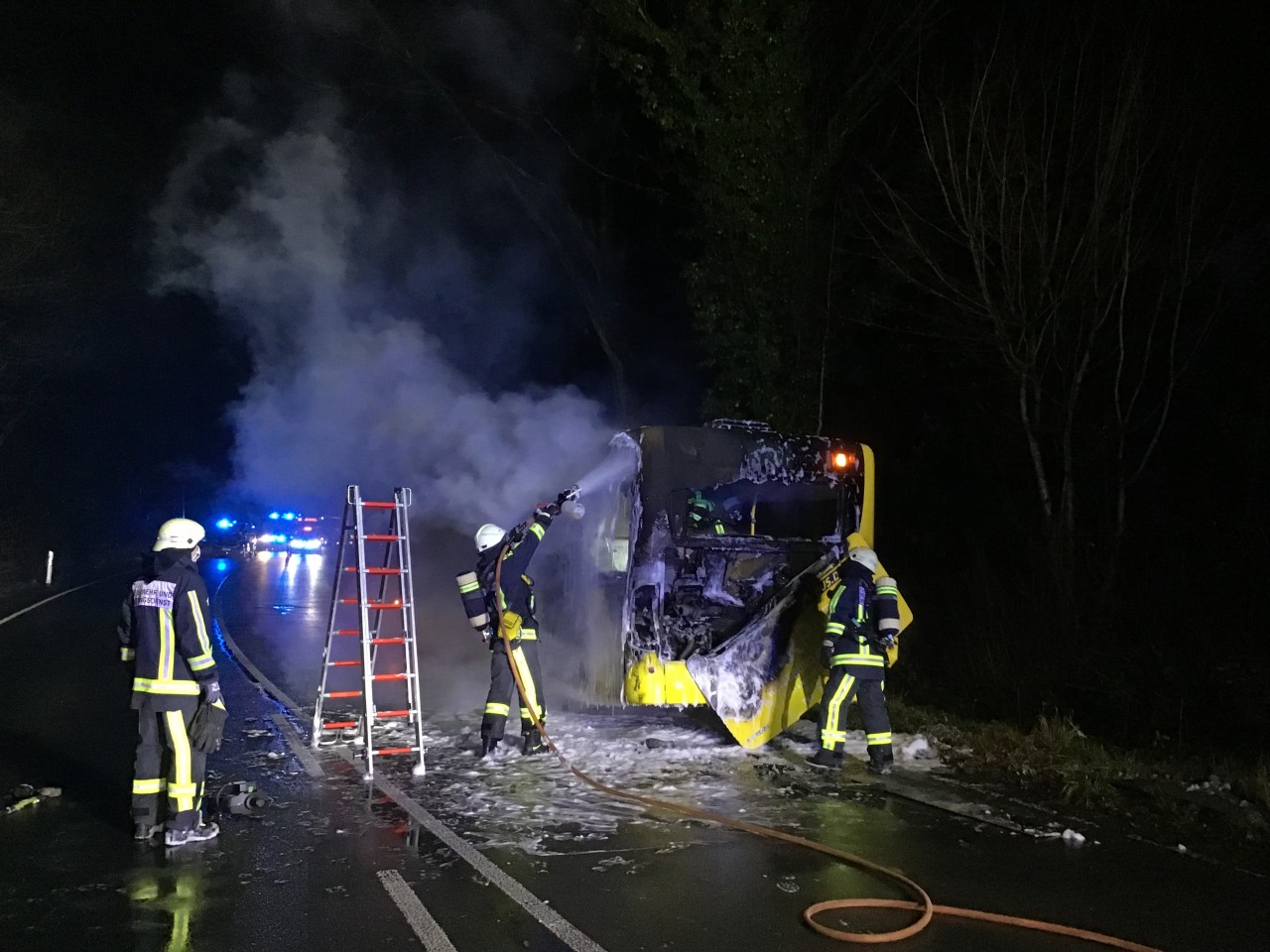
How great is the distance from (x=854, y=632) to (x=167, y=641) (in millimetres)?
4793

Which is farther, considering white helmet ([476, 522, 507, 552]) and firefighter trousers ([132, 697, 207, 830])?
white helmet ([476, 522, 507, 552])

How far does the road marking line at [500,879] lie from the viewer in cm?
420

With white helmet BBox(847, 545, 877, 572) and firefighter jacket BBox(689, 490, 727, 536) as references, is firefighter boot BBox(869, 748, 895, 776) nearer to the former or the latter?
white helmet BBox(847, 545, 877, 572)

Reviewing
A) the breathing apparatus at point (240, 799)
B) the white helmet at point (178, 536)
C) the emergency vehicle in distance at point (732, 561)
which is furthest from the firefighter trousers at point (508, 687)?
the white helmet at point (178, 536)

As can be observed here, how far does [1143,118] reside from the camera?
11.6 metres

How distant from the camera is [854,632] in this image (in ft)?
25.0

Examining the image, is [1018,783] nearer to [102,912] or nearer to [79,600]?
[102,912]

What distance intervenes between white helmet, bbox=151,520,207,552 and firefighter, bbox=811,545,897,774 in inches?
179

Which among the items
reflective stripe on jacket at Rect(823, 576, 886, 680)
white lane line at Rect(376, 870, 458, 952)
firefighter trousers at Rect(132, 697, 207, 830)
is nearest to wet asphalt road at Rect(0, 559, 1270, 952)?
white lane line at Rect(376, 870, 458, 952)

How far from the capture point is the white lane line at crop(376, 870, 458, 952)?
4.15 metres

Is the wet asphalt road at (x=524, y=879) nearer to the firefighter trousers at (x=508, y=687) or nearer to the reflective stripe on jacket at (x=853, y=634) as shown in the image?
the firefighter trousers at (x=508, y=687)

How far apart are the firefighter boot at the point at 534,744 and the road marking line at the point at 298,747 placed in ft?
4.92

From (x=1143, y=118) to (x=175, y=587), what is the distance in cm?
1149

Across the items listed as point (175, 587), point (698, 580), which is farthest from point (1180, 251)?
point (175, 587)
